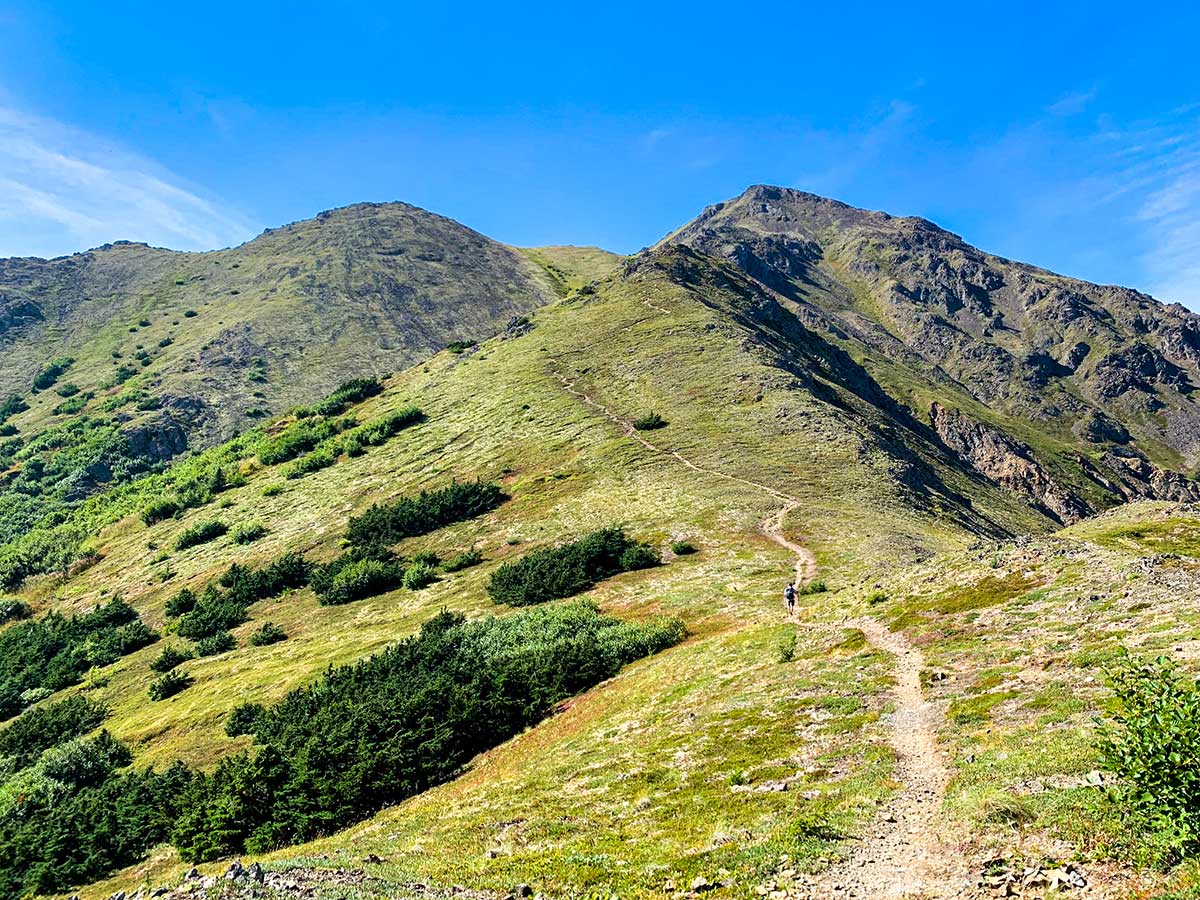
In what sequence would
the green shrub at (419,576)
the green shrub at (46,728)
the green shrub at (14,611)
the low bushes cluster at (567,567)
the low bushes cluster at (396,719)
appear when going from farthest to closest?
the green shrub at (14,611) → the green shrub at (419,576) → the low bushes cluster at (567,567) → the green shrub at (46,728) → the low bushes cluster at (396,719)

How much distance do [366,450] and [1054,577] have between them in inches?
3300

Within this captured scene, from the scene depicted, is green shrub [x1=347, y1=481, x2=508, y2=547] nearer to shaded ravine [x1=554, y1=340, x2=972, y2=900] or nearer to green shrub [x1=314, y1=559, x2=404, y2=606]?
green shrub [x1=314, y1=559, x2=404, y2=606]

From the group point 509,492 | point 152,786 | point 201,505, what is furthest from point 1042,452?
point 152,786

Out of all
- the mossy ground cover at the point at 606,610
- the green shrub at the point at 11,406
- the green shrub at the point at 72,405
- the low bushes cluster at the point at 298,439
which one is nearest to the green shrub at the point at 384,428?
the mossy ground cover at the point at 606,610

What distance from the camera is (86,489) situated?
11912 cm

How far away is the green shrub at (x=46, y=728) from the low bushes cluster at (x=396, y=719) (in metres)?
14.3

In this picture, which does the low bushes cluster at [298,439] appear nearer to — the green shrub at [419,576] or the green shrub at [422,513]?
the green shrub at [422,513]

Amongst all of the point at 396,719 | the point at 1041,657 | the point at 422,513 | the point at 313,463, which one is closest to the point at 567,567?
the point at 396,719

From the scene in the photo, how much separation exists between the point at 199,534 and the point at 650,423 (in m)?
53.1

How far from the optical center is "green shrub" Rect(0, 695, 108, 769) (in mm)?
38406

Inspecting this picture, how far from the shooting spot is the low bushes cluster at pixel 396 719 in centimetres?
2198

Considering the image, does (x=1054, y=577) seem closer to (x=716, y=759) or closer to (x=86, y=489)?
(x=716, y=759)

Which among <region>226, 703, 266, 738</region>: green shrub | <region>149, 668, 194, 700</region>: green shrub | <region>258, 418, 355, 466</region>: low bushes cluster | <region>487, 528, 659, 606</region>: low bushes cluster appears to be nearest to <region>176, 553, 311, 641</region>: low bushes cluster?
<region>149, 668, 194, 700</region>: green shrub

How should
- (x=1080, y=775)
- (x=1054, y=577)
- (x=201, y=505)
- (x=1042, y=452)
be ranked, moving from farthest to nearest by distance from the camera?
(x=1042, y=452) → (x=201, y=505) → (x=1054, y=577) → (x=1080, y=775)
